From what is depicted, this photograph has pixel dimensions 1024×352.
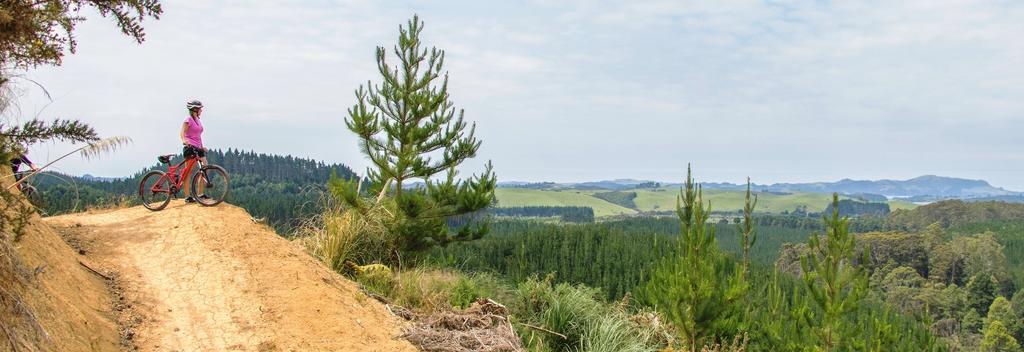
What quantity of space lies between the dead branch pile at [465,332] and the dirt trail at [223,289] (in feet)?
0.77

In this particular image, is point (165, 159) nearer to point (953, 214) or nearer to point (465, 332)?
point (465, 332)

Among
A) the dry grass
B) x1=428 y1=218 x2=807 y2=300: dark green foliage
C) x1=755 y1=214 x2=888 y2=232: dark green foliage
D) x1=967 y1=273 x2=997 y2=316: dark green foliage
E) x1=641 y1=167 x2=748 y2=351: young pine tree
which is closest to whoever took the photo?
x1=641 y1=167 x2=748 y2=351: young pine tree

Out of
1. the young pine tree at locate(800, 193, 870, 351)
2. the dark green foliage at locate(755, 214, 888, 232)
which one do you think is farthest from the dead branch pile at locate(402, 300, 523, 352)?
the dark green foliage at locate(755, 214, 888, 232)

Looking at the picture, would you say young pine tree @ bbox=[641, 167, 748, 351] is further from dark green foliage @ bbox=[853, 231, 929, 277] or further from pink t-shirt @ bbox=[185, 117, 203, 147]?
dark green foliage @ bbox=[853, 231, 929, 277]

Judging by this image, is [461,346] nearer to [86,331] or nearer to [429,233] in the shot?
[86,331]

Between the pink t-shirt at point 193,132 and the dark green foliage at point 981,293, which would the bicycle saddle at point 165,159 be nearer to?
the pink t-shirt at point 193,132

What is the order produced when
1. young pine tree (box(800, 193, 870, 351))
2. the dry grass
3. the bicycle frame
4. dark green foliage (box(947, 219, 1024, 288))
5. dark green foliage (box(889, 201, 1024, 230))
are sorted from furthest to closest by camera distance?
dark green foliage (box(889, 201, 1024, 230))
dark green foliage (box(947, 219, 1024, 288))
the dry grass
the bicycle frame
young pine tree (box(800, 193, 870, 351))

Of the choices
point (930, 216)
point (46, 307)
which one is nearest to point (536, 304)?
point (46, 307)

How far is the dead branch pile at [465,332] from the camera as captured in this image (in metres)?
6.71

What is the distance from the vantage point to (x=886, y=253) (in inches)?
3351

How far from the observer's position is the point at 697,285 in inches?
344

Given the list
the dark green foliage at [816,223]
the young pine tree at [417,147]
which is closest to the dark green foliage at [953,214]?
the dark green foliage at [816,223]

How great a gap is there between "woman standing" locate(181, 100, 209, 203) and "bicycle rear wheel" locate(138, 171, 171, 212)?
0.32 m

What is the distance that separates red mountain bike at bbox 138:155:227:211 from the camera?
941cm
